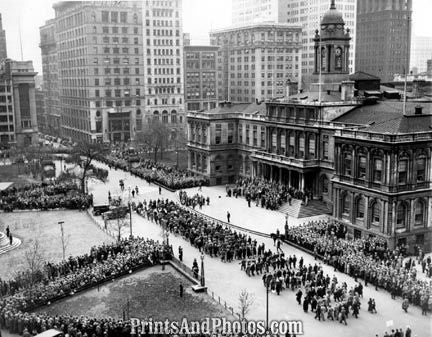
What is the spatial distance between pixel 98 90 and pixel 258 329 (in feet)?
344

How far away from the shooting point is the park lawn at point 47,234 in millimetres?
47094

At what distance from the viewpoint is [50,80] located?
168 meters

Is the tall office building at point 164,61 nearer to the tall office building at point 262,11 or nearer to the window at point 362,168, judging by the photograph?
the tall office building at point 262,11

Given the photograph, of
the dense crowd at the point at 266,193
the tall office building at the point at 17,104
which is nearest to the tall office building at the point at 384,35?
the tall office building at the point at 17,104

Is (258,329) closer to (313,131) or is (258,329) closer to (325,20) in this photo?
(313,131)

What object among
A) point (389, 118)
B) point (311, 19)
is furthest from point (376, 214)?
point (311, 19)

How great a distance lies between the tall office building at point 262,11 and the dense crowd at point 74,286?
141m

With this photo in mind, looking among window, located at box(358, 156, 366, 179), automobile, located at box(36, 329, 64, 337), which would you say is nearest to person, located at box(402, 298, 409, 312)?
window, located at box(358, 156, 366, 179)

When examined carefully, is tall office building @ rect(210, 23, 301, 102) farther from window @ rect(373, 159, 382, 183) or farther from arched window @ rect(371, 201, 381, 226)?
arched window @ rect(371, 201, 381, 226)

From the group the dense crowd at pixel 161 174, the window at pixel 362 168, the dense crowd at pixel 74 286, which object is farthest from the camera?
the dense crowd at pixel 161 174

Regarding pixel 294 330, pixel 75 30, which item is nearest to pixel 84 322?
pixel 294 330

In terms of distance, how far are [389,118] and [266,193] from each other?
18083 millimetres

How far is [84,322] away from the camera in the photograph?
102 ft

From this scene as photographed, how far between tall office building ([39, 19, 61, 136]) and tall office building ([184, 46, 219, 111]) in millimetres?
39474
